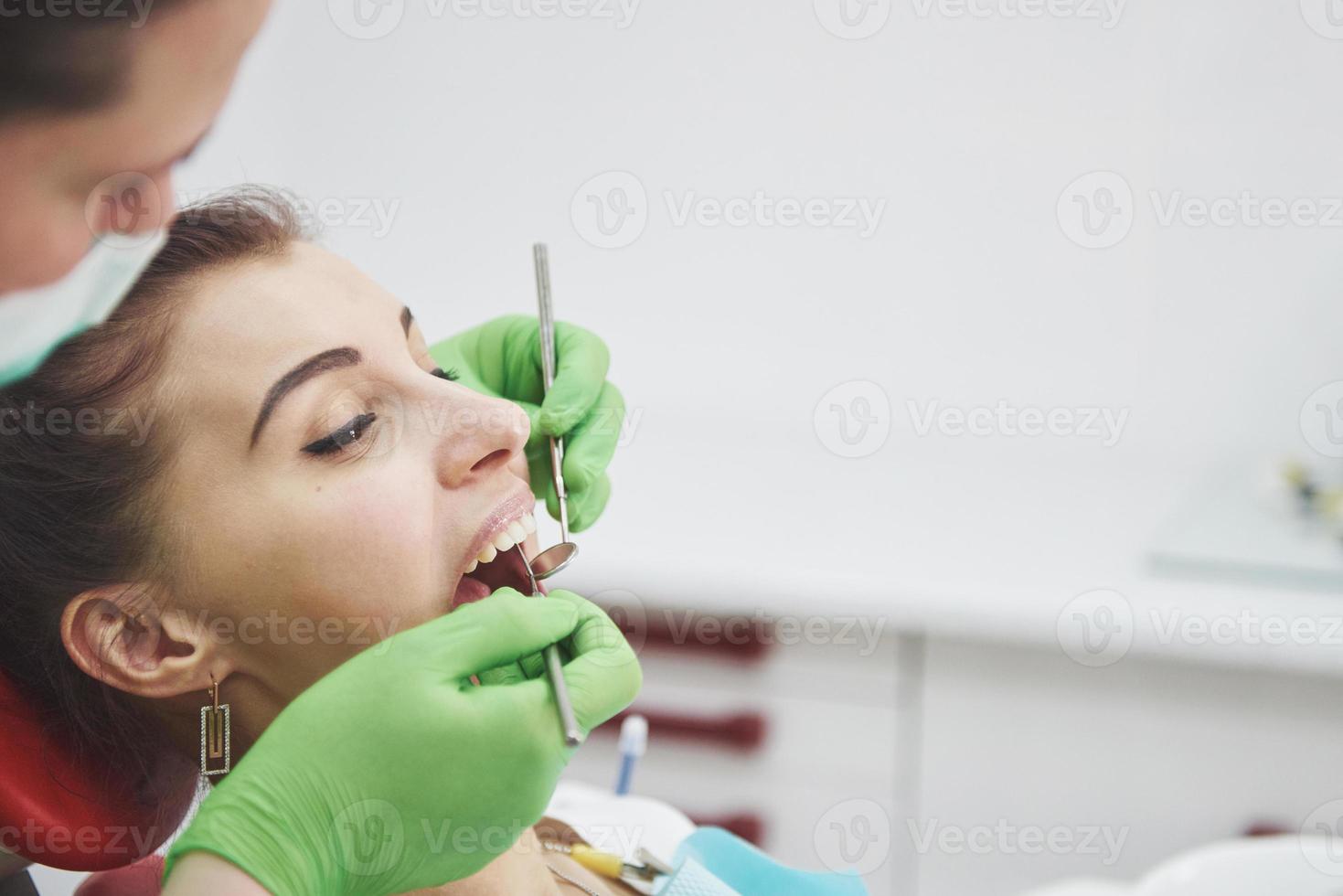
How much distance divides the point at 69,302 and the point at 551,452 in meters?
0.56

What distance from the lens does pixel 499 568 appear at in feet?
4.03

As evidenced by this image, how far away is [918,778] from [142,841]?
143 centimetres

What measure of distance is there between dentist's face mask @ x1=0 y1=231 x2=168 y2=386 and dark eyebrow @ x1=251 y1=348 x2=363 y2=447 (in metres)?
0.15

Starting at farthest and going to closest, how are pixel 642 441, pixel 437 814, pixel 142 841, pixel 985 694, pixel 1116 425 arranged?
pixel 642 441, pixel 1116 425, pixel 985 694, pixel 142 841, pixel 437 814

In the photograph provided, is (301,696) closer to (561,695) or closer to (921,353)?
(561,695)

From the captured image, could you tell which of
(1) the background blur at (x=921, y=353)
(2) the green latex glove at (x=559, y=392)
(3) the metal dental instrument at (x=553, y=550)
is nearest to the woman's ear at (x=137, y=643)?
(3) the metal dental instrument at (x=553, y=550)

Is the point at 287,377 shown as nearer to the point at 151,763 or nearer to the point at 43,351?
the point at 43,351

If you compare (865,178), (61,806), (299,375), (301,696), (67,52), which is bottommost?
(61,806)

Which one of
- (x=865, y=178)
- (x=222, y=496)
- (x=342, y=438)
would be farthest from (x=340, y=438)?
(x=865, y=178)

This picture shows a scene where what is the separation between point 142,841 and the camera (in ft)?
3.57

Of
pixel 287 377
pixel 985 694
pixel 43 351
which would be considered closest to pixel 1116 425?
pixel 985 694

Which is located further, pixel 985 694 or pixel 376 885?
pixel 985 694

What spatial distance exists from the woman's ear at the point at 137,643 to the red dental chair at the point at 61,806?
74 mm

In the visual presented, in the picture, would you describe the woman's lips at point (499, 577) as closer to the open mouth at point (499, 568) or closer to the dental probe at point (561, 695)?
the open mouth at point (499, 568)
